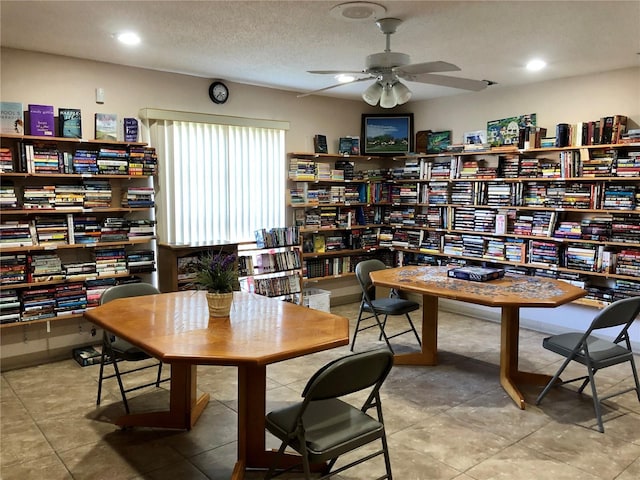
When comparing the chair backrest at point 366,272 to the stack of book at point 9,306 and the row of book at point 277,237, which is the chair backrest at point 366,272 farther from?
the stack of book at point 9,306

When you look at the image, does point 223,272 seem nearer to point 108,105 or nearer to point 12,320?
point 12,320

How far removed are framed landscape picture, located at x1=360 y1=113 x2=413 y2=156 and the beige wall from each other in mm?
146

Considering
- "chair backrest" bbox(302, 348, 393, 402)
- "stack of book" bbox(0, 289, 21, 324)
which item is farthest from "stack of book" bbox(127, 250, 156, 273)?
"chair backrest" bbox(302, 348, 393, 402)

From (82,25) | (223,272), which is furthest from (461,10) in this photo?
(82,25)

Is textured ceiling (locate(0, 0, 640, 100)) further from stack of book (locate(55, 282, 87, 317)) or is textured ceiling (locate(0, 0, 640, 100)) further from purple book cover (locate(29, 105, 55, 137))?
stack of book (locate(55, 282, 87, 317))

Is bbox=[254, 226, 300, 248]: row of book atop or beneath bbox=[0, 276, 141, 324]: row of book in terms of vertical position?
atop

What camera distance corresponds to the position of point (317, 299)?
611 cm

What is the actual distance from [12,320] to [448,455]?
3.65 meters

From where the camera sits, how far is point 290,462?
107 inches

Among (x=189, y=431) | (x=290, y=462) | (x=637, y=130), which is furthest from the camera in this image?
(x=637, y=130)

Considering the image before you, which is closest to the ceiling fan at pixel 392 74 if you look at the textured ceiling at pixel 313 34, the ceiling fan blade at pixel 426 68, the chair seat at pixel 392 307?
the ceiling fan blade at pixel 426 68

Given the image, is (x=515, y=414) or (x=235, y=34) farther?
(x=235, y=34)

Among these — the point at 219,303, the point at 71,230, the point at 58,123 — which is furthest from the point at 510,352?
the point at 58,123

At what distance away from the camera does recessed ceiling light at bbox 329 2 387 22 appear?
3.22m
